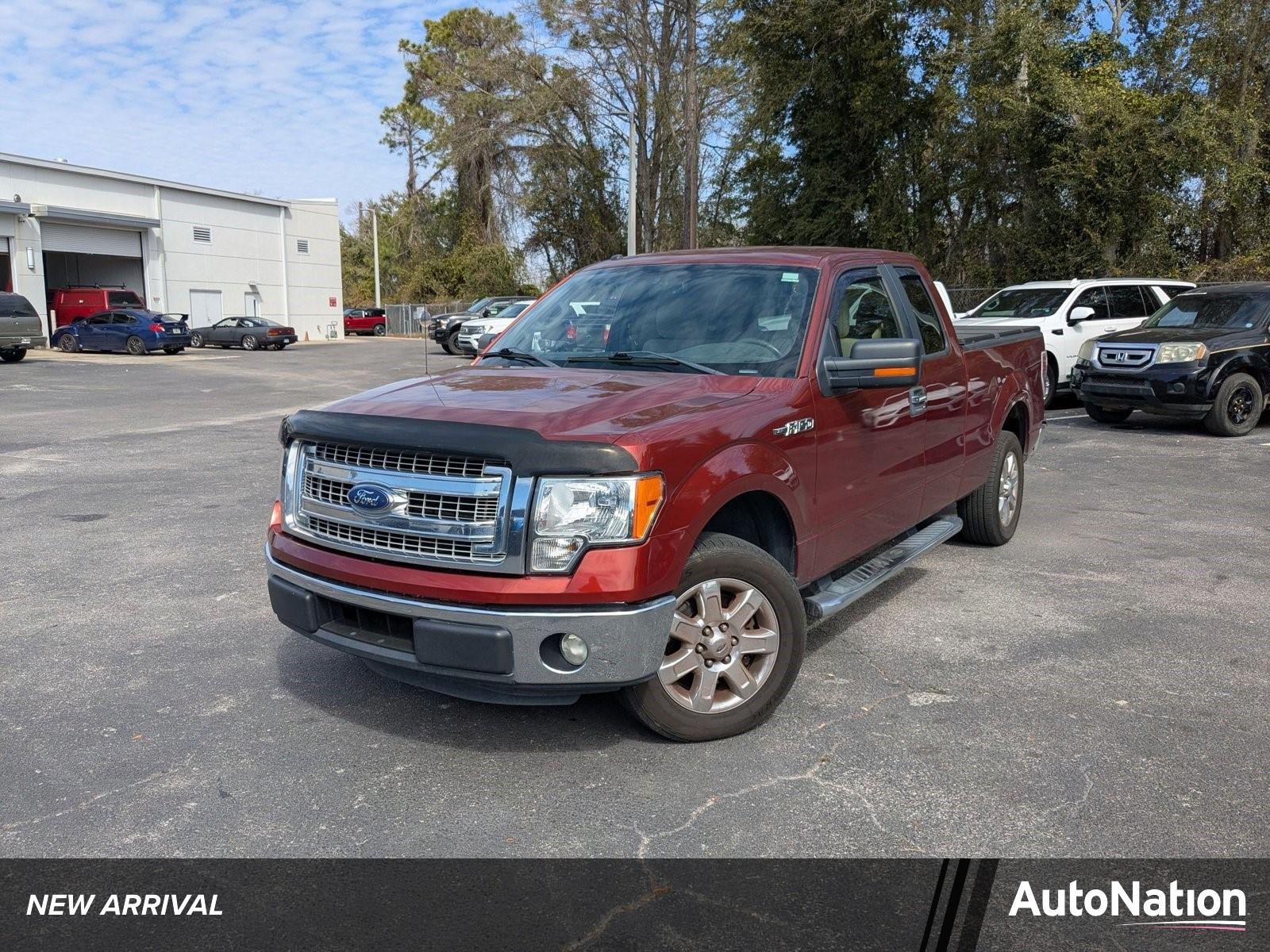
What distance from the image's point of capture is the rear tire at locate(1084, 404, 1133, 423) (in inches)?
537

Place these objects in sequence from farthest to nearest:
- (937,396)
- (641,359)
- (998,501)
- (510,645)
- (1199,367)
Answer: (1199,367), (998,501), (937,396), (641,359), (510,645)

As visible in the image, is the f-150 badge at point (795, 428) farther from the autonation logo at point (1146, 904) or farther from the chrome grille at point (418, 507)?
the autonation logo at point (1146, 904)

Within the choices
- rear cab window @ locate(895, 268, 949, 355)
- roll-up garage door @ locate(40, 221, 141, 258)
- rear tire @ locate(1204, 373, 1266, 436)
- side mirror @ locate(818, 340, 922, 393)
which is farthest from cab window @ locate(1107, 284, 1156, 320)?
roll-up garage door @ locate(40, 221, 141, 258)

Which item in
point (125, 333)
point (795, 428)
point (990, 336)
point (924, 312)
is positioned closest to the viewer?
point (795, 428)

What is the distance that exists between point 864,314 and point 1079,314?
37.6 feet

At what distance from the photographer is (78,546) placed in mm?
7211

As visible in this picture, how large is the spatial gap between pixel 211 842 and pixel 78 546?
4739 mm

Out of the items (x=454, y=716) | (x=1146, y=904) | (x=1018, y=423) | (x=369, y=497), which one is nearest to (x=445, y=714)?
(x=454, y=716)

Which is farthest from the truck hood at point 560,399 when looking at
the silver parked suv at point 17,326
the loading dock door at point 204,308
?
the loading dock door at point 204,308

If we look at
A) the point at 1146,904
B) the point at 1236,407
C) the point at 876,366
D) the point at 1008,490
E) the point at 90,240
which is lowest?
the point at 1146,904

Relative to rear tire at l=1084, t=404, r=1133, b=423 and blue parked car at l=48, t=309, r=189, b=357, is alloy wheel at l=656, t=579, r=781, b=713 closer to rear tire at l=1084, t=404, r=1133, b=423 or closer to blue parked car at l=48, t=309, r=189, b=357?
rear tire at l=1084, t=404, r=1133, b=423

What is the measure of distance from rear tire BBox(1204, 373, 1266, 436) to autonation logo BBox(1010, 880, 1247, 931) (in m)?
10.8

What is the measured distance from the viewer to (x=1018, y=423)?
7320mm

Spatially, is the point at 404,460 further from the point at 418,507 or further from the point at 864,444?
the point at 864,444
